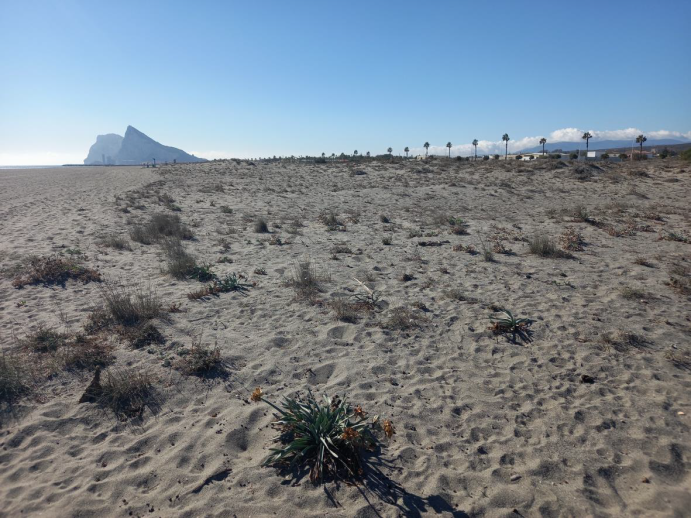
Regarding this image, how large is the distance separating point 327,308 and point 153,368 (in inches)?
113

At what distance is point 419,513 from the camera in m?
3.06

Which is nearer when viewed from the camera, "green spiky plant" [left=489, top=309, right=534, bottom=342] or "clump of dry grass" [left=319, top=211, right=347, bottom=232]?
"green spiky plant" [left=489, top=309, right=534, bottom=342]

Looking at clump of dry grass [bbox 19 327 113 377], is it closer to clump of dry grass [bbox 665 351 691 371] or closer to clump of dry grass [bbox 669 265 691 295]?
clump of dry grass [bbox 665 351 691 371]

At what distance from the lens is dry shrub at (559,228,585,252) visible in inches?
394

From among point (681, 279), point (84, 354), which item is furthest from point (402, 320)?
point (681, 279)

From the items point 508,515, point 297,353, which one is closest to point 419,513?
point 508,515

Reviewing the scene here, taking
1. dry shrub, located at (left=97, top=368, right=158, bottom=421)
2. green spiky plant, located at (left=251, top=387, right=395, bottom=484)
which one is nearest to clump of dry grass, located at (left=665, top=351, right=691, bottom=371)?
green spiky plant, located at (left=251, top=387, right=395, bottom=484)

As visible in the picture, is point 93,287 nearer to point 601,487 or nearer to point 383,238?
point 383,238

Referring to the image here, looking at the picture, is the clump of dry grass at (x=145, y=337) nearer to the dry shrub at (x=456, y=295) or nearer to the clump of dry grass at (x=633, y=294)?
the dry shrub at (x=456, y=295)

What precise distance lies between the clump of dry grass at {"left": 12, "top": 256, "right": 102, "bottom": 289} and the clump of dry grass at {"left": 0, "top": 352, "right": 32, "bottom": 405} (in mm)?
3512

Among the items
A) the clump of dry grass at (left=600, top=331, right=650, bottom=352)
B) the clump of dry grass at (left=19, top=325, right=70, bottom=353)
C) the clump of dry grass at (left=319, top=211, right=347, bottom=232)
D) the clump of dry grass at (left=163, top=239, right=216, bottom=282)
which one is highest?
the clump of dry grass at (left=319, top=211, right=347, bottom=232)

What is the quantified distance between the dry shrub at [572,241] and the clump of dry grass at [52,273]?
1115cm

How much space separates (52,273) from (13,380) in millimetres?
4277

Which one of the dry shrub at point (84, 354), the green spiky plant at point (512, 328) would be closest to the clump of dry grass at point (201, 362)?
the dry shrub at point (84, 354)
